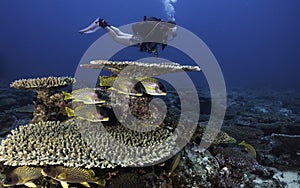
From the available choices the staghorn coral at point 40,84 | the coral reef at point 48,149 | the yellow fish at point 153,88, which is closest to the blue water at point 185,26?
the staghorn coral at point 40,84

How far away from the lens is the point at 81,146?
2.78m

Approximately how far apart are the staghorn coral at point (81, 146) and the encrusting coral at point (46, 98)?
2.31 feet

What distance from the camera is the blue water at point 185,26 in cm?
9119

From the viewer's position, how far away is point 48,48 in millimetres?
109375

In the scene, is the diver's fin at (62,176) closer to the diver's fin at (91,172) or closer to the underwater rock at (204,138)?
the diver's fin at (91,172)

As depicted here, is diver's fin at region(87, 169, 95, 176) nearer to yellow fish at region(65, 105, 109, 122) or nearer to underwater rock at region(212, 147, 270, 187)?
yellow fish at region(65, 105, 109, 122)

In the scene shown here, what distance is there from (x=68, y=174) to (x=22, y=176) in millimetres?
557

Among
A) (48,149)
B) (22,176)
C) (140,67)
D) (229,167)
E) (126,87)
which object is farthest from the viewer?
(229,167)

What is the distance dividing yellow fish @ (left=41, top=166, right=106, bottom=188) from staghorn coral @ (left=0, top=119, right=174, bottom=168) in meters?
0.07

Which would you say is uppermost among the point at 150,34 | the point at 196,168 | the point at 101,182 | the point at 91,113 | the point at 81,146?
the point at 150,34

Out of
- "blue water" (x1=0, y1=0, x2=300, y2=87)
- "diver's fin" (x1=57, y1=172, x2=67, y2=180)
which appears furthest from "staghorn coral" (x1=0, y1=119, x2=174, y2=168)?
"blue water" (x1=0, y1=0, x2=300, y2=87)

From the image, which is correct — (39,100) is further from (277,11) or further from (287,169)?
(277,11)

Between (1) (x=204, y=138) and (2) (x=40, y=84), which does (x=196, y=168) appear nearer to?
(1) (x=204, y=138)

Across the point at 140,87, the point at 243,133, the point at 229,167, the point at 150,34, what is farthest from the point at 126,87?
the point at 243,133
